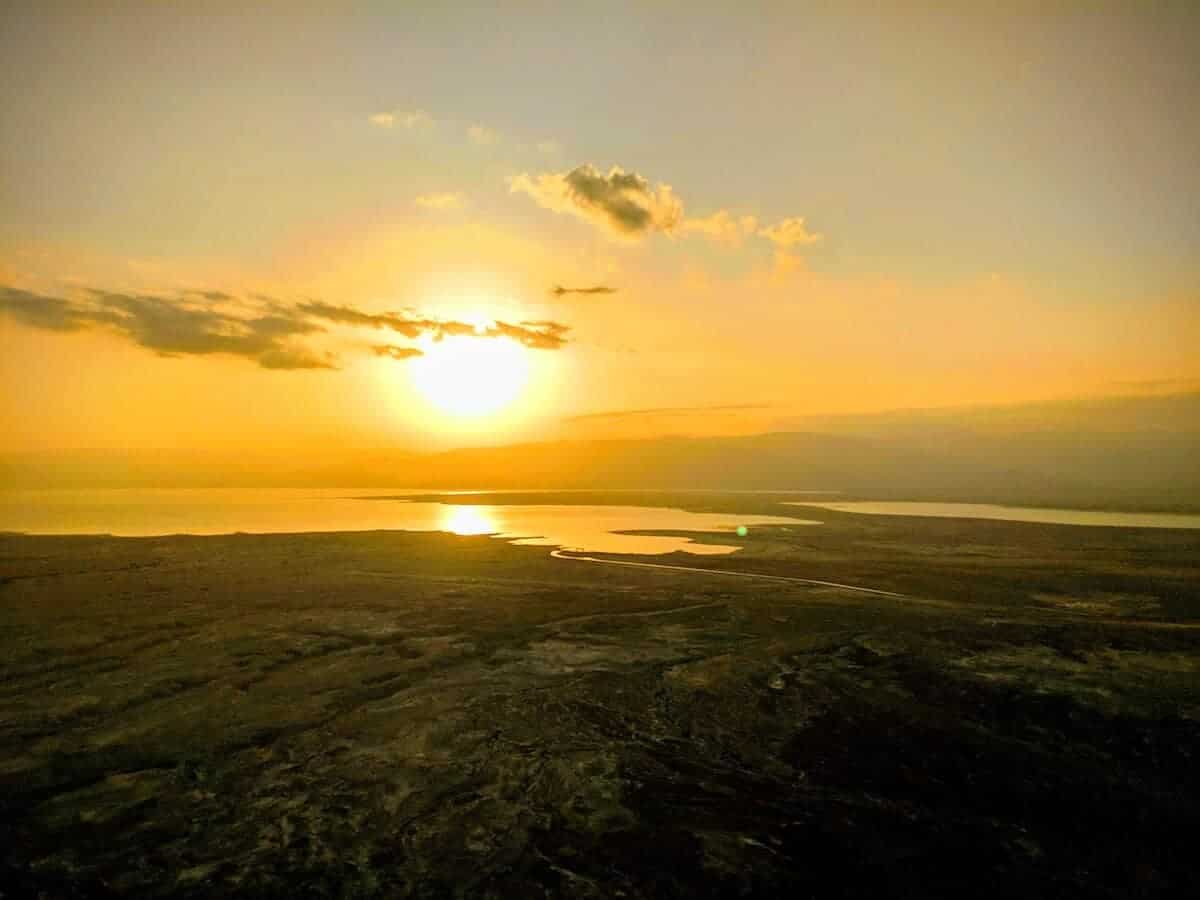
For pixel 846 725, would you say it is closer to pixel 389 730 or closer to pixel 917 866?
pixel 917 866

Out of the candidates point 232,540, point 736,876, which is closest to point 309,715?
point 736,876

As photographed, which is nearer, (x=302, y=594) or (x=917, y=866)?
(x=917, y=866)

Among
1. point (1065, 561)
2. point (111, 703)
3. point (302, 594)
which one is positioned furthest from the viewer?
point (1065, 561)

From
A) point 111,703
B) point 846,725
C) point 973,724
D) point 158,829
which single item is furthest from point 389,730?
point 973,724

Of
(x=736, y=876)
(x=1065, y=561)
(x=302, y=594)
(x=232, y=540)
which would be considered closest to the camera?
(x=736, y=876)

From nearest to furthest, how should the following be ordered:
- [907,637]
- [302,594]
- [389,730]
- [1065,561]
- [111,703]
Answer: [389,730] → [111,703] → [907,637] → [302,594] → [1065,561]

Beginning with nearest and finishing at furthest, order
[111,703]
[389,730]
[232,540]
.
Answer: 1. [389,730]
2. [111,703]
3. [232,540]

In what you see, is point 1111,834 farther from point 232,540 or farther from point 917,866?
point 232,540

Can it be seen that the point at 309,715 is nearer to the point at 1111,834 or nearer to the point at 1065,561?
the point at 1111,834

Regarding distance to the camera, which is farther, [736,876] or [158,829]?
[158,829]
